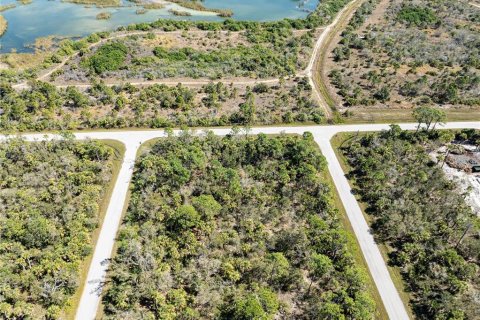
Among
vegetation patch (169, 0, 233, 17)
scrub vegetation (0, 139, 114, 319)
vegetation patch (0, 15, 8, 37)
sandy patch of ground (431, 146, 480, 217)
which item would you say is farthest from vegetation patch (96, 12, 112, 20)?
sandy patch of ground (431, 146, 480, 217)

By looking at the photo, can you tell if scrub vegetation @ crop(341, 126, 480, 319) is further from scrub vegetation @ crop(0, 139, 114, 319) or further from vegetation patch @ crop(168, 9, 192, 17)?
vegetation patch @ crop(168, 9, 192, 17)

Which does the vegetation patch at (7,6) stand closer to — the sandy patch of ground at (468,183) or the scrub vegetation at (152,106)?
the scrub vegetation at (152,106)

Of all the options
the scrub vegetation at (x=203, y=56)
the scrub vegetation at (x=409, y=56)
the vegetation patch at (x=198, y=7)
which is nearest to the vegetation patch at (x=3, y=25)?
the scrub vegetation at (x=203, y=56)

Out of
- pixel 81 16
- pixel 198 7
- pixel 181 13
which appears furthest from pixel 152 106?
pixel 198 7

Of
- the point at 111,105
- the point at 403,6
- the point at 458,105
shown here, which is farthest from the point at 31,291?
the point at 403,6

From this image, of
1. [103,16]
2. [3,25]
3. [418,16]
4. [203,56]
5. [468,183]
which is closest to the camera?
[468,183]

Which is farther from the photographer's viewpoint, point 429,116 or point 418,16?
point 418,16

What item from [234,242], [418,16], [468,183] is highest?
[418,16]

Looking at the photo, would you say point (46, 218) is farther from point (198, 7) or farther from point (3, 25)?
point (198, 7)
